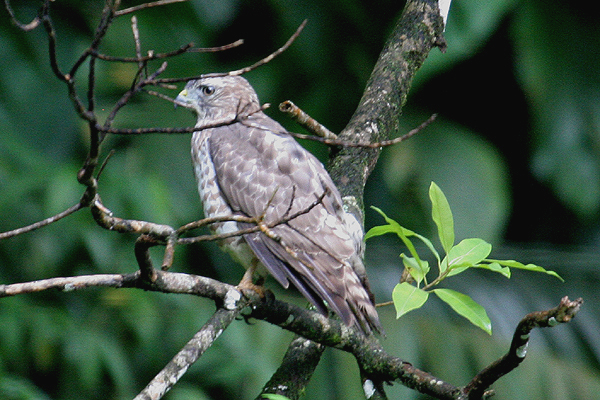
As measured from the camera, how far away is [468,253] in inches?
67.7

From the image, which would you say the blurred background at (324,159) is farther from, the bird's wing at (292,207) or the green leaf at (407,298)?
the green leaf at (407,298)

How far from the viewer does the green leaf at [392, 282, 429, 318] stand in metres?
1.51

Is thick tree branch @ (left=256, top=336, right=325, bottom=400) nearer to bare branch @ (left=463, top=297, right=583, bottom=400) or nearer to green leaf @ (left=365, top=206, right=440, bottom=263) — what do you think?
green leaf @ (left=365, top=206, right=440, bottom=263)

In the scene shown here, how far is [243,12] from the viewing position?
15.0 feet

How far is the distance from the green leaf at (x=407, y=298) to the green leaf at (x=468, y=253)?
18cm

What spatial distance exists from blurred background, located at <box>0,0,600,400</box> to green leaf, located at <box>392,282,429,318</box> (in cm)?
195

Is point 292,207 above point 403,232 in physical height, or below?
below

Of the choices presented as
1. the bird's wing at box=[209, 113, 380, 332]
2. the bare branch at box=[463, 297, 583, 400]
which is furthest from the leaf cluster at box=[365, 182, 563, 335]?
the bird's wing at box=[209, 113, 380, 332]

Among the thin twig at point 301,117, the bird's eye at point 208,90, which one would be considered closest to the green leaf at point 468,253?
the thin twig at point 301,117

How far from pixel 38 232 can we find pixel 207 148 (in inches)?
46.7

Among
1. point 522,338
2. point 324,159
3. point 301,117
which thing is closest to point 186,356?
point 522,338

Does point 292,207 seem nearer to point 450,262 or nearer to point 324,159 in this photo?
point 450,262

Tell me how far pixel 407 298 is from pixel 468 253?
0.26 m

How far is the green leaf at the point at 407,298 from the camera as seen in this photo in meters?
1.51
